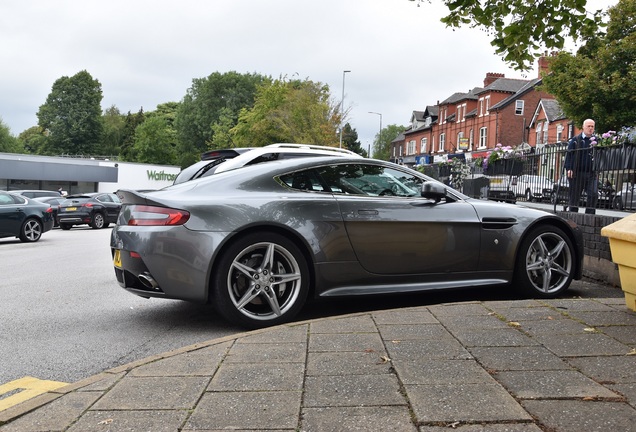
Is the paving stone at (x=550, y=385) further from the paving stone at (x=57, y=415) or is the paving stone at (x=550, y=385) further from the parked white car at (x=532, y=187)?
the parked white car at (x=532, y=187)

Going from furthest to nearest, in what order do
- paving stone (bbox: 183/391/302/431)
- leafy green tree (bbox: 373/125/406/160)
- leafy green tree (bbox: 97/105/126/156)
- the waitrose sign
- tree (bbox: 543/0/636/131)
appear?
leafy green tree (bbox: 373/125/406/160)
leafy green tree (bbox: 97/105/126/156)
the waitrose sign
tree (bbox: 543/0/636/131)
paving stone (bbox: 183/391/302/431)

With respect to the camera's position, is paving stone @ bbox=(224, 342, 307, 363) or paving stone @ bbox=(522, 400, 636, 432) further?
paving stone @ bbox=(224, 342, 307, 363)

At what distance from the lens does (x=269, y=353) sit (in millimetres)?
3518

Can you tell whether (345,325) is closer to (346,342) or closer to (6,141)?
(346,342)

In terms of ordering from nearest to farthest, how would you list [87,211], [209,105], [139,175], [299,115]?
[87,211]
[299,115]
[139,175]
[209,105]

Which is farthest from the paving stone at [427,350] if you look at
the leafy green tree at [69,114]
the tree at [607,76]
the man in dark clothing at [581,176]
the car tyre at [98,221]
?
the leafy green tree at [69,114]

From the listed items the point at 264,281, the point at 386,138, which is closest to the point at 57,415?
the point at 264,281

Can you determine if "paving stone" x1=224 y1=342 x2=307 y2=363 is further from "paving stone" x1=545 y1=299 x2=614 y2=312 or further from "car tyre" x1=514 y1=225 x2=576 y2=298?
"car tyre" x1=514 y1=225 x2=576 y2=298

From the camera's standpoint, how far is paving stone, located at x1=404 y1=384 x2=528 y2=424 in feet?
8.21

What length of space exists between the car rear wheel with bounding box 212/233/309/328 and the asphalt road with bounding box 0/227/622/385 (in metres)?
0.27

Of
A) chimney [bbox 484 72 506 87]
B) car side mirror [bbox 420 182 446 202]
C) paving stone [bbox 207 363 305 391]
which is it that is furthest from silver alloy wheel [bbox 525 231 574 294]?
chimney [bbox 484 72 506 87]

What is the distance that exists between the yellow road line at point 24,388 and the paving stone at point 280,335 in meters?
1.15

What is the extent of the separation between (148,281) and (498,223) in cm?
323

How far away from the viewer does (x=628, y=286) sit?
445 centimetres
